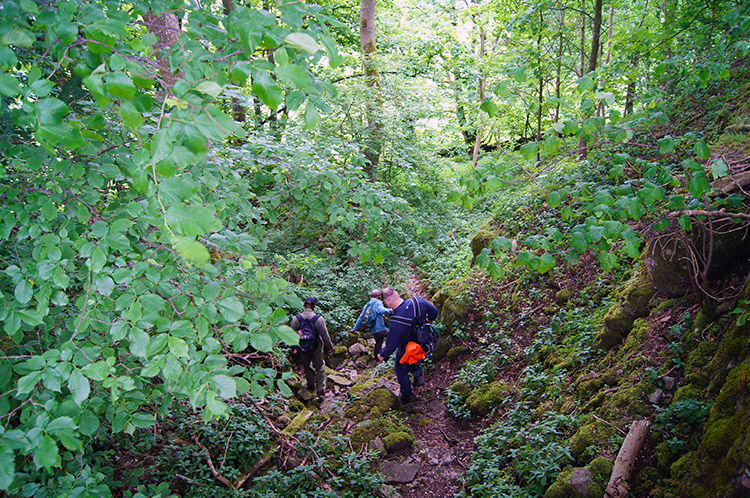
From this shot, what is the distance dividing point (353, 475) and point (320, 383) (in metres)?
2.46

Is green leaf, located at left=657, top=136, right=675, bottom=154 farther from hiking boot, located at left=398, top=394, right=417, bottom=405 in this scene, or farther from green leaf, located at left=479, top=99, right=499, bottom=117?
hiking boot, located at left=398, top=394, right=417, bottom=405

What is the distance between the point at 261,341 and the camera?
6.23 feet

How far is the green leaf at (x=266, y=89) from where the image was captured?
1.59 metres

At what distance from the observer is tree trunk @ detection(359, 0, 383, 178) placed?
34.6ft

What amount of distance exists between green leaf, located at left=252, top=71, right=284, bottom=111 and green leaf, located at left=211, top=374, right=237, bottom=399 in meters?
1.13

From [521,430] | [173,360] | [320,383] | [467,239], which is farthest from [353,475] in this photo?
[467,239]

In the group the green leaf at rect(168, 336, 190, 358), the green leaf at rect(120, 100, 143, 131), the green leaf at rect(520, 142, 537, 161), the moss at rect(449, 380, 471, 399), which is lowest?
the moss at rect(449, 380, 471, 399)

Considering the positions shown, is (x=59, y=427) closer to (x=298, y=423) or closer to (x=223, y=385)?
(x=223, y=385)

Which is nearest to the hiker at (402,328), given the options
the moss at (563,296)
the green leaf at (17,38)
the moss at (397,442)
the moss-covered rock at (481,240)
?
the moss at (397,442)

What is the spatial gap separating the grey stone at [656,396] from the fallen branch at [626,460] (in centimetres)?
29

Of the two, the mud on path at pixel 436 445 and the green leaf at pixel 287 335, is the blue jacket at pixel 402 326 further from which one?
the green leaf at pixel 287 335

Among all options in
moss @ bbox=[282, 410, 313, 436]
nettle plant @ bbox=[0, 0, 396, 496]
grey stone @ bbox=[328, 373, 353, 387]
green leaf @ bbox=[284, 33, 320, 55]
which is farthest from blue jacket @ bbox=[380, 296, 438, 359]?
green leaf @ bbox=[284, 33, 320, 55]

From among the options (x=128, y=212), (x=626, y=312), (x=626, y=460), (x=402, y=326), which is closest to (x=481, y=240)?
(x=402, y=326)

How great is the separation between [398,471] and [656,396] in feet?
9.87
